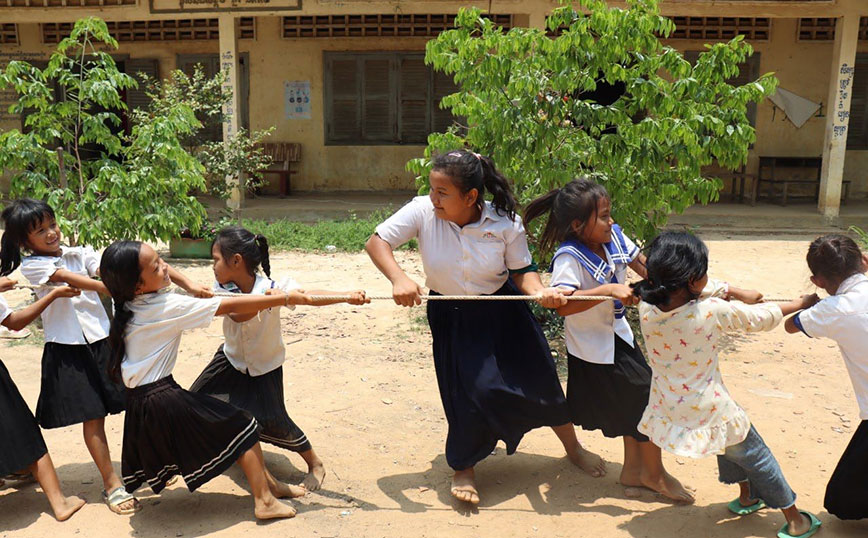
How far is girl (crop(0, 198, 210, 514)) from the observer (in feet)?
11.2

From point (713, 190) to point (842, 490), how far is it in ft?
8.41

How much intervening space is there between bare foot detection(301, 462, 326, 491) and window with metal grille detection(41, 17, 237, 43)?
960 cm

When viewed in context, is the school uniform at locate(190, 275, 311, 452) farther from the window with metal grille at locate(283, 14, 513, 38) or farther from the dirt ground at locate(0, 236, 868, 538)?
the window with metal grille at locate(283, 14, 513, 38)

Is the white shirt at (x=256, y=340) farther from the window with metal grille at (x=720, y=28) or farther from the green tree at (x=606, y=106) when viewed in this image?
the window with metal grille at (x=720, y=28)

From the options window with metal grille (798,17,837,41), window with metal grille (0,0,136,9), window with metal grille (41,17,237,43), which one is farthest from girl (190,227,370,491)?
window with metal grille (798,17,837,41)

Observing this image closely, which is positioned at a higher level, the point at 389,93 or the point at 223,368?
the point at 389,93

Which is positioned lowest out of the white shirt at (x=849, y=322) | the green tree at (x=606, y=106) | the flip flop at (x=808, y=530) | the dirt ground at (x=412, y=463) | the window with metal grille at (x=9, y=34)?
the dirt ground at (x=412, y=463)

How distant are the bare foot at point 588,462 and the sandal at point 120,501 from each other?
196cm

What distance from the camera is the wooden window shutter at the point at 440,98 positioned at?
483 inches

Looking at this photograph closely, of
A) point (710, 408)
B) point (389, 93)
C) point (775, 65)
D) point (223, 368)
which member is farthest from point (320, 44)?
point (710, 408)

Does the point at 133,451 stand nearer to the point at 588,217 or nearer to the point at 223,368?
the point at 223,368

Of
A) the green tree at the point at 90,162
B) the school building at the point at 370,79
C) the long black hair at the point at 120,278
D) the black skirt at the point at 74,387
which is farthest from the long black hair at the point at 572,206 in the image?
the school building at the point at 370,79

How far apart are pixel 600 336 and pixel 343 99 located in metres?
9.67

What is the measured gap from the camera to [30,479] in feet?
12.1
